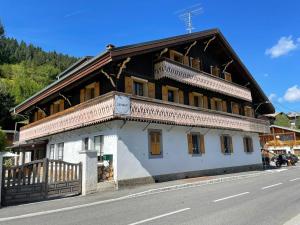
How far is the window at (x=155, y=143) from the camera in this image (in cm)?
1827

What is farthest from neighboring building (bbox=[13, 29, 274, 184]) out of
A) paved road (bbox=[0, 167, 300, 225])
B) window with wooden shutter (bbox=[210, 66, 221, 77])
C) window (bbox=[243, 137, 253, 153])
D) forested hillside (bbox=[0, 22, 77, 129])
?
forested hillside (bbox=[0, 22, 77, 129])

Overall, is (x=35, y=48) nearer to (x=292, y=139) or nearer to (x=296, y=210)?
(x=292, y=139)

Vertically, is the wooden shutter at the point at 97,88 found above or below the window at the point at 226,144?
above

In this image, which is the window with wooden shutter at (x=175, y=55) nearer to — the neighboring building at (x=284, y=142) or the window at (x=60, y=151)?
the window at (x=60, y=151)

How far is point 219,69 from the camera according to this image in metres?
28.3

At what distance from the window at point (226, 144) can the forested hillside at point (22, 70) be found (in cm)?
3722

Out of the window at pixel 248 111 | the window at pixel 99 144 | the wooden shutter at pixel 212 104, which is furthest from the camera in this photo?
the window at pixel 248 111

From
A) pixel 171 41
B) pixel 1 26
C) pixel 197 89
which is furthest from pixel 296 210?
pixel 1 26

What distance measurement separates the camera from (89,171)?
44.9ft

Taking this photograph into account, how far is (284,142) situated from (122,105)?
2156 inches

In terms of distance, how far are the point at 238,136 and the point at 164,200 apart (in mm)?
18548

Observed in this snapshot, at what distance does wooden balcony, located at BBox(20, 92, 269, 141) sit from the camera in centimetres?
1580

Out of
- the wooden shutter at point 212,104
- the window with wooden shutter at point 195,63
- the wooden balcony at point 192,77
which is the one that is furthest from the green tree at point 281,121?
the window with wooden shutter at point 195,63

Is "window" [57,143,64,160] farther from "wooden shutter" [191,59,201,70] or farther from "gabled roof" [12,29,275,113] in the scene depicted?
"wooden shutter" [191,59,201,70]
